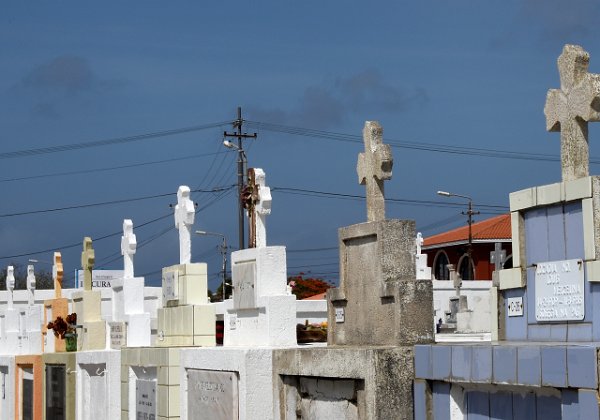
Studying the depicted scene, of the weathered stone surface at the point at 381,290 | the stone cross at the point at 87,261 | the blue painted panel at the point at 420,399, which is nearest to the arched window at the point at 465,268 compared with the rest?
the stone cross at the point at 87,261

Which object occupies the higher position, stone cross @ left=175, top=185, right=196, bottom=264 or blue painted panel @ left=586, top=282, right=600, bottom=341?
stone cross @ left=175, top=185, right=196, bottom=264

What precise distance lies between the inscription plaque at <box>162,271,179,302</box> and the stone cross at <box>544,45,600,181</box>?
8.14 meters

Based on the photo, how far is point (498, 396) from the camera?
9406 mm

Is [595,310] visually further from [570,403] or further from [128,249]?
[128,249]

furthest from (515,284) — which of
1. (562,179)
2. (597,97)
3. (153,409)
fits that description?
(153,409)

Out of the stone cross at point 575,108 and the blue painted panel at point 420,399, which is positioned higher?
the stone cross at point 575,108

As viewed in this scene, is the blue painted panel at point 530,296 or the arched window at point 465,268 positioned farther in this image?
the arched window at point 465,268

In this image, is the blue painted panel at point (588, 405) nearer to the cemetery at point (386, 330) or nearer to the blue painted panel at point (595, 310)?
the cemetery at point (386, 330)

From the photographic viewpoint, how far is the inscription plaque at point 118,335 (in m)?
19.6

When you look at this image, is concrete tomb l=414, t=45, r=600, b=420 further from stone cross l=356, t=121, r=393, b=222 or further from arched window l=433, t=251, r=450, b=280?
arched window l=433, t=251, r=450, b=280

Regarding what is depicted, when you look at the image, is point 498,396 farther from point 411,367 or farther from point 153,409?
point 153,409

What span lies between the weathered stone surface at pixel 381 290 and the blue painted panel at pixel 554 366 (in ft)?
7.62

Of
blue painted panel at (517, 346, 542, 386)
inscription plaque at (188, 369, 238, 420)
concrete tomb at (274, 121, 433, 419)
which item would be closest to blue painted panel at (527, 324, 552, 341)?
blue painted panel at (517, 346, 542, 386)

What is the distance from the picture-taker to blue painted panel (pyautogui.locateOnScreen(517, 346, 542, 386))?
8586 mm
